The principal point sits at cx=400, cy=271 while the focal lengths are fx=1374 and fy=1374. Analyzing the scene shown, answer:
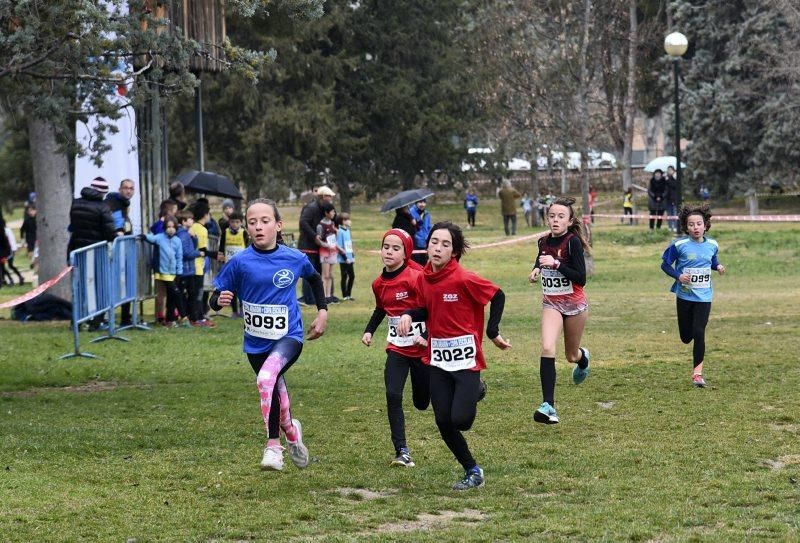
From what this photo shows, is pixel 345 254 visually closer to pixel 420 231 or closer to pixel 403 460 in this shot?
pixel 420 231

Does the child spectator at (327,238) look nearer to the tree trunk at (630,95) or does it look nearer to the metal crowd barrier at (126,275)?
the metal crowd barrier at (126,275)

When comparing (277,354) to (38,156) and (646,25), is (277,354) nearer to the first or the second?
(38,156)

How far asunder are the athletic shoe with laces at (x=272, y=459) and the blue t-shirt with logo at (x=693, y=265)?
5.31 meters

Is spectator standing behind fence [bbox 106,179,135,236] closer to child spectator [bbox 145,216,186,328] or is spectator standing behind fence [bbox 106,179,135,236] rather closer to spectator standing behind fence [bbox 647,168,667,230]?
child spectator [bbox 145,216,186,328]

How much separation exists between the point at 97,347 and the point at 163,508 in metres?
9.47

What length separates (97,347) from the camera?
671 inches

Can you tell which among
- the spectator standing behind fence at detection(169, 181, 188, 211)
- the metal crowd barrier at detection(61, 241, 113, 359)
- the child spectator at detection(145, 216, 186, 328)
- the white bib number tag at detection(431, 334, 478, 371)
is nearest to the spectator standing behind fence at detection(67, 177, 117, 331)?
the metal crowd barrier at detection(61, 241, 113, 359)

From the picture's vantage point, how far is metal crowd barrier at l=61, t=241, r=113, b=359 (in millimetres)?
15875

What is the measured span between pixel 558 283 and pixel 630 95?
46.1 meters

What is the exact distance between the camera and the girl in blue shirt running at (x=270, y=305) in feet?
29.2

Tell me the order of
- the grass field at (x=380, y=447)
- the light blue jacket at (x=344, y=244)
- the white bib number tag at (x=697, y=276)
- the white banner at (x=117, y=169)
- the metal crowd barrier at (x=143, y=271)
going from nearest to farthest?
the grass field at (x=380, y=447) < the white bib number tag at (x=697, y=276) < the metal crowd barrier at (x=143, y=271) < the white banner at (x=117, y=169) < the light blue jacket at (x=344, y=244)

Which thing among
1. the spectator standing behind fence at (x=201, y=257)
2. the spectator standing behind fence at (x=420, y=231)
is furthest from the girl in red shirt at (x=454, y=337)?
the spectator standing behind fence at (x=420, y=231)

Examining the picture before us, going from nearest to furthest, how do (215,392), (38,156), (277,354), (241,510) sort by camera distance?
(241,510) → (277,354) → (215,392) → (38,156)

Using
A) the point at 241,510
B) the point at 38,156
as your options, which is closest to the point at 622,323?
the point at 38,156
